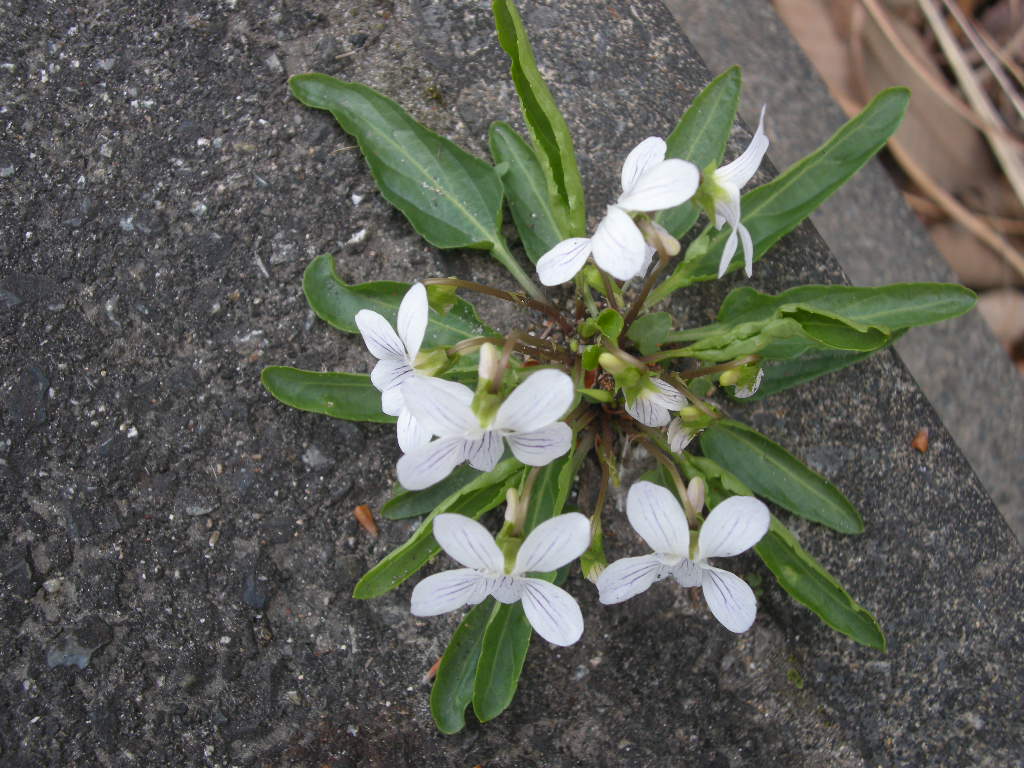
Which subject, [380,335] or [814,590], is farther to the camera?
[814,590]

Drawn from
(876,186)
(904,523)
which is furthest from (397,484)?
(876,186)

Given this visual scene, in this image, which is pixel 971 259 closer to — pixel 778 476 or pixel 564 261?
pixel 778 476

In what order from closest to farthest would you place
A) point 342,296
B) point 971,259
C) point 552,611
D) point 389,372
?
point 552,611, point 389,372, point 342,296, point 971,259

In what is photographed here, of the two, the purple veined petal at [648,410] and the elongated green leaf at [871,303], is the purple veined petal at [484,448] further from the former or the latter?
the elongated green leaf at [871,303]

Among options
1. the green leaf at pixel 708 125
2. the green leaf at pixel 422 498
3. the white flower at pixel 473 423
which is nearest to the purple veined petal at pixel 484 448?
the white flower at pixel 473 423

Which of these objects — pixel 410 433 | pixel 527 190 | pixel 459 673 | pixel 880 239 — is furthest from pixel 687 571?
pixel 880 239

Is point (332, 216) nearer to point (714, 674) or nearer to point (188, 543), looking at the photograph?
point (188, 543)

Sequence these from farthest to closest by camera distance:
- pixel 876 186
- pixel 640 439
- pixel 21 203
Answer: pixel 876 186 → pixel 21 203 → pixel 640 439
